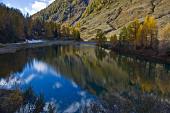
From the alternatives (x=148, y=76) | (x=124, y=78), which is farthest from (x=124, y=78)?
(x=148, y=76)

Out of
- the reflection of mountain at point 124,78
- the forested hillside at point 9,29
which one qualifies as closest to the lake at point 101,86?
the reflection of mountain at point 124,78

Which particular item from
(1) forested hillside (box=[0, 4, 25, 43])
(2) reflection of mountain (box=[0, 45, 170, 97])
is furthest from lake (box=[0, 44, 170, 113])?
(1) forested hillside (box=[0, 4, 25, 43])

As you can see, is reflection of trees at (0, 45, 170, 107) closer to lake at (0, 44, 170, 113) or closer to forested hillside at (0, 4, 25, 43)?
lake at (0, 44, 170, 113)

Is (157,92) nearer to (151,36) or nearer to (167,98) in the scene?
(167,98)

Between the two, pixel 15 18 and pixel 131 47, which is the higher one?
pixel 15 18

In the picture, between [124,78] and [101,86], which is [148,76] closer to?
[124,78]

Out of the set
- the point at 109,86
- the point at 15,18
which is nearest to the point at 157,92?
the point at 109,86

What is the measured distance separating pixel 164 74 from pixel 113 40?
8444cm

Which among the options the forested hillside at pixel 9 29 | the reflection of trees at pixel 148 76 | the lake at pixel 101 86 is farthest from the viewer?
the forested hillside at pixel 9 29

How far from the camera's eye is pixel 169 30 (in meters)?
126

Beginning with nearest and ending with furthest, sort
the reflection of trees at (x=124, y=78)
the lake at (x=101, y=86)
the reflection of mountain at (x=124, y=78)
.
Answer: the lake at (x=101, y=86)
the reflection of trees at (x=124, y=78)
the reflection of mountain at (x=124, y=78)

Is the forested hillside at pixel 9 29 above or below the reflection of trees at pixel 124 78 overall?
above

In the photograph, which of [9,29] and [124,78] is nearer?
[124,78]

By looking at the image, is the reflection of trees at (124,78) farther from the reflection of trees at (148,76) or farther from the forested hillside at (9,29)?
the forested hillside at (9,29)
